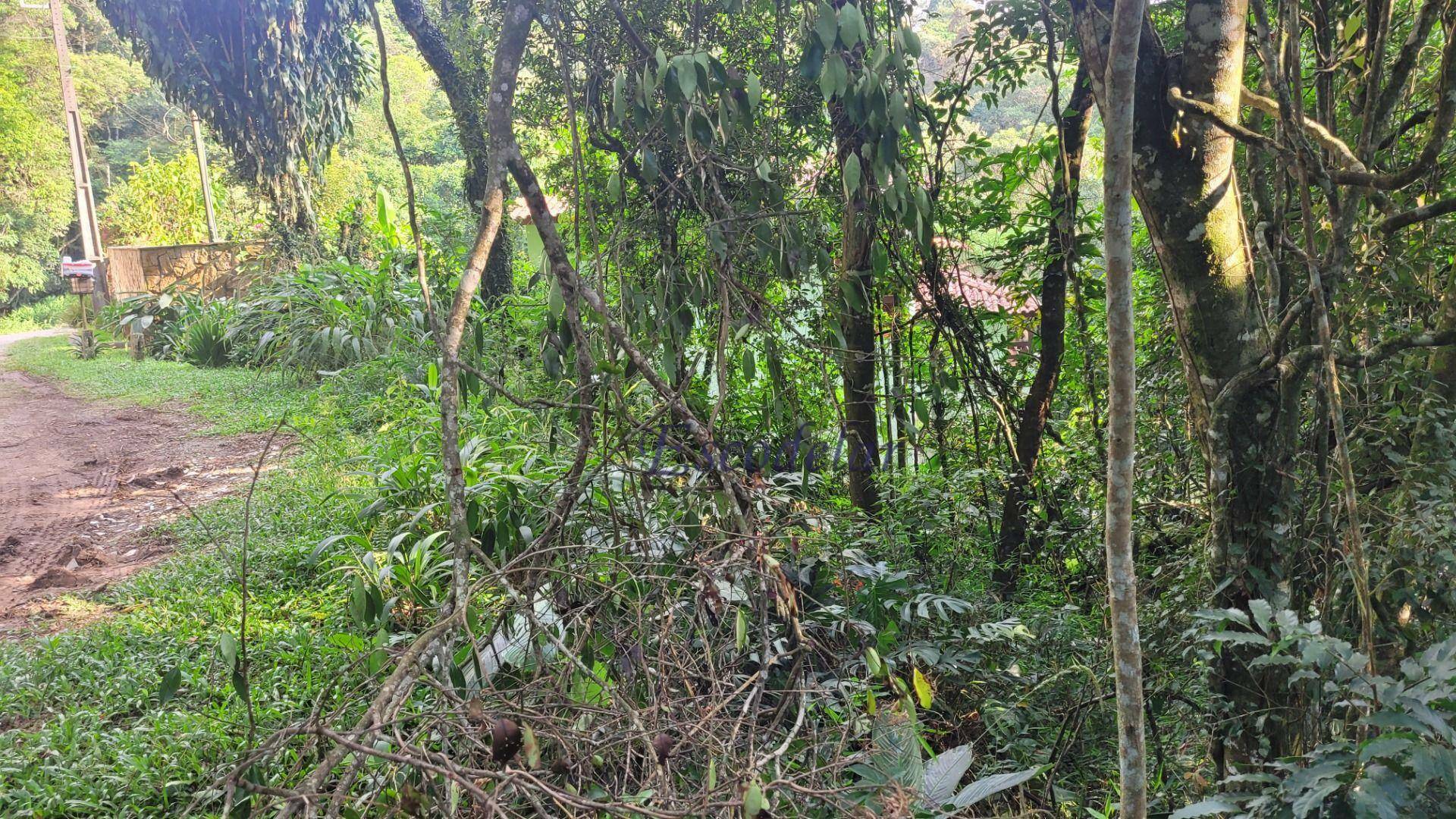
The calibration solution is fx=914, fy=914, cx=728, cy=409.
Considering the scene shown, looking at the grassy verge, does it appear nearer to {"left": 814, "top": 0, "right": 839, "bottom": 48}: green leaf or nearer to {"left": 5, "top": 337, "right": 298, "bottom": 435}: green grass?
{"left": 814, "top": 0, "right": 839, "bottom": 48}: green leaf

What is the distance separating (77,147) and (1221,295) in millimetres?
17133

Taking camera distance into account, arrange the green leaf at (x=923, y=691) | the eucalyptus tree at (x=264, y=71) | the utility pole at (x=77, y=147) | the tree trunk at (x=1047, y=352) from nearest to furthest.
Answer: the green leaf at (x=923, y=691), the tree trunk at (x=1047, y=352), the eucalyptus tree at (x=264, y=71), the utility pole at (x=77, y=147)

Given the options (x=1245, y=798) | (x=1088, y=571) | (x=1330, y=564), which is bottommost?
(x=1088, y=571)

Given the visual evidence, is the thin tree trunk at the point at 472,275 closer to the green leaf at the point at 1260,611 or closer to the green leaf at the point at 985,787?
the green leaf at the point at 985,787

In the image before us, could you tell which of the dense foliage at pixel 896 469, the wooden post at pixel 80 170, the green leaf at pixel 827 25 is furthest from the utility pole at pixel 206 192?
the green leaf at pixel 827 25

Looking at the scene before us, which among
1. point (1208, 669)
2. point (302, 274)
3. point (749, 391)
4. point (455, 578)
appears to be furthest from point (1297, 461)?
point (302, 274)

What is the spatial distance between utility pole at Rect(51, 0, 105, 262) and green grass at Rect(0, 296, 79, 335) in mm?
5001

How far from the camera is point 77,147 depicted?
47.2 feet

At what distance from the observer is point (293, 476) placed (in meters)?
5.66

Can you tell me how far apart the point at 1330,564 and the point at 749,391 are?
2793mm

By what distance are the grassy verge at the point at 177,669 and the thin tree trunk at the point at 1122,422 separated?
58.4 inches

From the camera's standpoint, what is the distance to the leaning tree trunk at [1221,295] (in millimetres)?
2242

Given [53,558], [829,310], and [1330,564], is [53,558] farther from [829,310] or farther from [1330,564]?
[1330,564]

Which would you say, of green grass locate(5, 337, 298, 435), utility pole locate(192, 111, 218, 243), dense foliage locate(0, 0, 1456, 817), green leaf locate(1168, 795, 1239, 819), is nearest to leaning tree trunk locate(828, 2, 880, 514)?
dense foliage locate(0, 0, 1456, 817)
